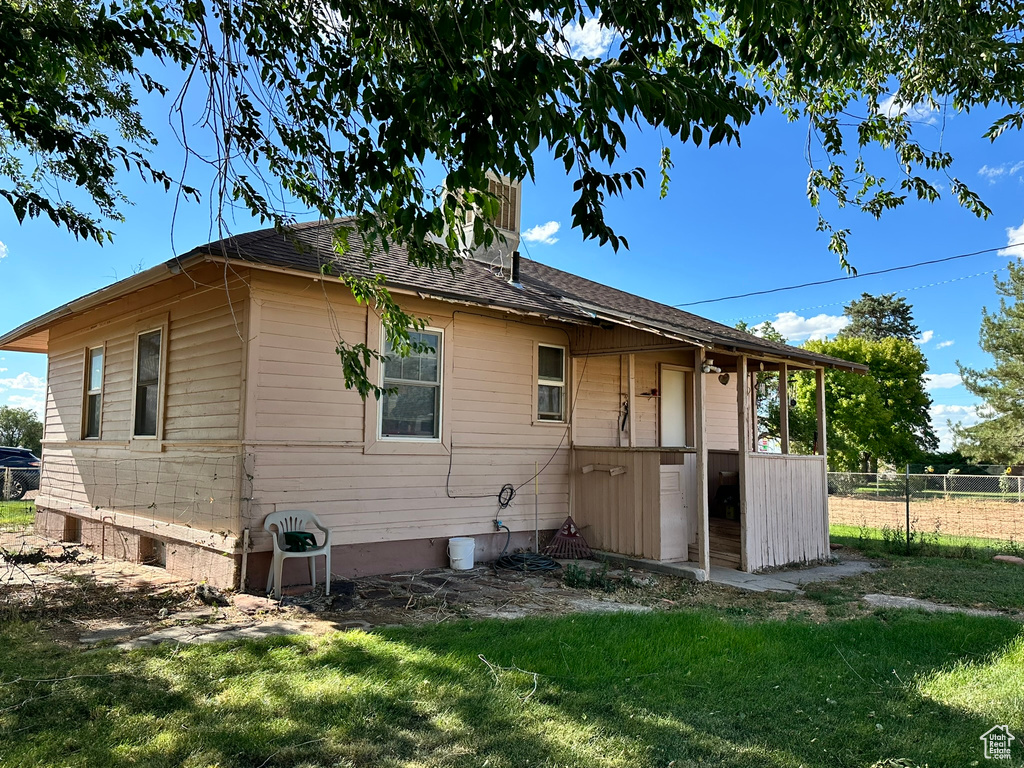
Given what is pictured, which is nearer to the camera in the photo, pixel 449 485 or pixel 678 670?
pixel 678 670

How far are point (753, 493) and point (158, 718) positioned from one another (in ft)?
23.5

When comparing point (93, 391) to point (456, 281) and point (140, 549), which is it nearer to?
point (140, 549)

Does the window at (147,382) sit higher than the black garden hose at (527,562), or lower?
higher

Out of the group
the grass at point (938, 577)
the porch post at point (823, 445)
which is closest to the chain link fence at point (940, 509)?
the grass at point (938, 577)

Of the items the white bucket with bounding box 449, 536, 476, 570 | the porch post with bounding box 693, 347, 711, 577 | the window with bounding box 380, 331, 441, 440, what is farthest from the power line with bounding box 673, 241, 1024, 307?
the white bucket with bounding box 449, 536, 476, 570

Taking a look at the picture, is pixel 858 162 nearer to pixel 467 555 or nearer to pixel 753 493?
pixel 753 493

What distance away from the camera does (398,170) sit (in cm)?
385

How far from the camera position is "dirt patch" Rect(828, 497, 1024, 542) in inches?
565

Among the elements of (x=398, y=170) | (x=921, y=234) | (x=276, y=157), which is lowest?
(x=398, y=170)

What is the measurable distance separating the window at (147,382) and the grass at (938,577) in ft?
26.9

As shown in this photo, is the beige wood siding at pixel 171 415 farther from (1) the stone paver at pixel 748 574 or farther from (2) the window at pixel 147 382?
(1) the stone paver at pixel 748 574

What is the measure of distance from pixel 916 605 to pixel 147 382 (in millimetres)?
9349

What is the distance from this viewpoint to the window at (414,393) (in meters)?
8.09

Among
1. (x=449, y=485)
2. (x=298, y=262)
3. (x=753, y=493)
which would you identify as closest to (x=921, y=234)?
(x=753, y=493)
